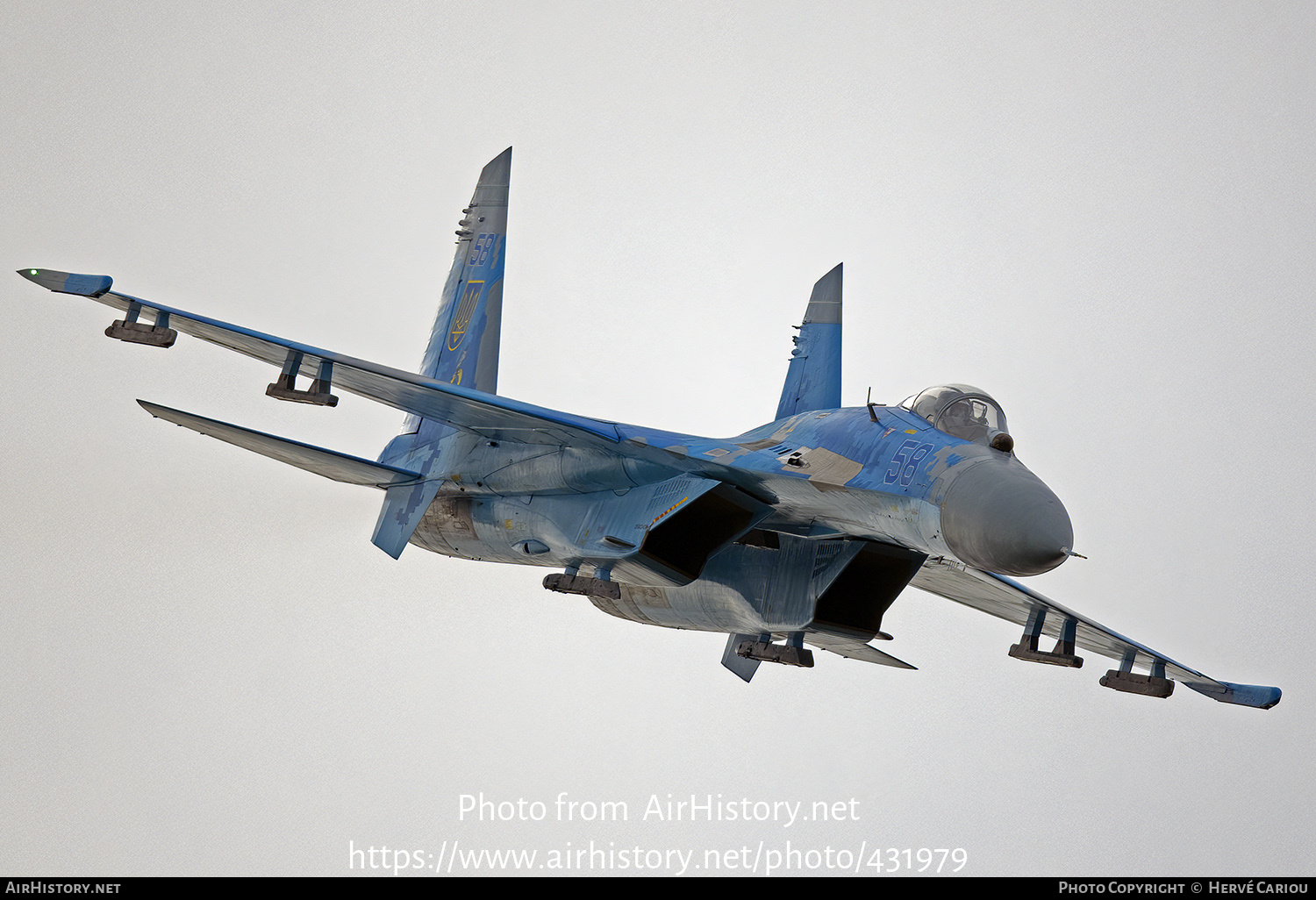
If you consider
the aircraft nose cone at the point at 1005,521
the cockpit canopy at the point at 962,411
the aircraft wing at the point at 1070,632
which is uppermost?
the cockpit canopy at the point at 962,411

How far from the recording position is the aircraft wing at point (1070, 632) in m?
15.7

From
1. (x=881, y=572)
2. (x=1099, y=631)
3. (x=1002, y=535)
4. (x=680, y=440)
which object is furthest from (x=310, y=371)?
(x=1099, y=631)

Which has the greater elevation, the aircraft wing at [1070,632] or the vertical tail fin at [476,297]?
the vertical tail fin at [476,297]

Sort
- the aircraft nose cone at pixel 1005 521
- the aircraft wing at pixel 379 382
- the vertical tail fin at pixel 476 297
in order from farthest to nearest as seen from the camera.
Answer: the vertical tail fin at pixel 476 297, the aircraft wing at pixel 379 382, the aircraft nose cone at pixel 1005 521

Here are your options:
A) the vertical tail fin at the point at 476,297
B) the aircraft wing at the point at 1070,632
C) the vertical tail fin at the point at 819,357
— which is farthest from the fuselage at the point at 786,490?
the aircraft wing at the point at 1070,632

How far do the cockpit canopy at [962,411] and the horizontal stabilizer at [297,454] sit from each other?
671 centimetres

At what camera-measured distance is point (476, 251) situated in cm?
1914

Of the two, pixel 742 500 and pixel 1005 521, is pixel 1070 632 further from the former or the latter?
pixel 1005 521

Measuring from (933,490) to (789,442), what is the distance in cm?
216

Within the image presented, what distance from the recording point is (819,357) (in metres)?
16.3

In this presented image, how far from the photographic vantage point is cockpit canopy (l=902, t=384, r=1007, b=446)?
11969mm

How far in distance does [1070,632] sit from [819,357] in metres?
4.32

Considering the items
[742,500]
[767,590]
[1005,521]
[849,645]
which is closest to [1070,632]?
[849,645]

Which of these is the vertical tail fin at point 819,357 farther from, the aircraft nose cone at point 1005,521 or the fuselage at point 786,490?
the aircraft nose cone at point 1005,521
